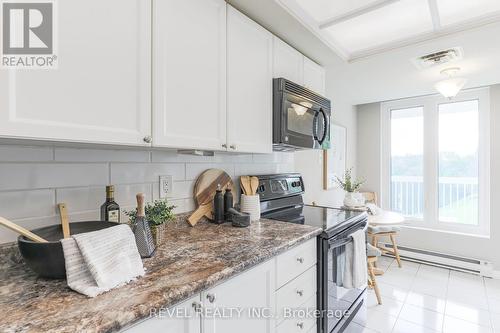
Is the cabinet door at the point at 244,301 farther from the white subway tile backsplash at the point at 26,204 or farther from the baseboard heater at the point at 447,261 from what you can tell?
the baseboard heater at the point at 447,261

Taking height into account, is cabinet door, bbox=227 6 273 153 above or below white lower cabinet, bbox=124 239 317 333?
above

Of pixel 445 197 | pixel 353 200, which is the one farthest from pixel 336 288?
pixel 445 197

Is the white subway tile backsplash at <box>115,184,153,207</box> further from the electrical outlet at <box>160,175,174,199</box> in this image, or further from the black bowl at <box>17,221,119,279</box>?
the black bowl at <box>17,221,119,279</box>

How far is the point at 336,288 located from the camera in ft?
5.18

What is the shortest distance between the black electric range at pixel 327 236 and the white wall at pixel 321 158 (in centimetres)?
54

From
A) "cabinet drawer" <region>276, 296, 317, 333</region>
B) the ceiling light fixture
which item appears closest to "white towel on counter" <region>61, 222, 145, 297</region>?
"cabinet drawer" <region>276, 296, 317, 333</region>

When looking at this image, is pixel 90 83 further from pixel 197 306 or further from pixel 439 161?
pixel 439 161

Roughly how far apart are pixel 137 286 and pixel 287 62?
1.67 m

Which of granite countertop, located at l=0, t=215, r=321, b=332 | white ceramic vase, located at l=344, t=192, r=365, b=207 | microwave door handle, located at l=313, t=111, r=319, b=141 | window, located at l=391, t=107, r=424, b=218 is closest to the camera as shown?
granite countertop, located at l=0, t=215, r=321, b=332

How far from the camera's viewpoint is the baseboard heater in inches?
123

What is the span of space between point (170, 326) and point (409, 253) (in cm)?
385

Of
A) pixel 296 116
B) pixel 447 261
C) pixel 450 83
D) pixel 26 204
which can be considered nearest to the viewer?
pixel 26 204

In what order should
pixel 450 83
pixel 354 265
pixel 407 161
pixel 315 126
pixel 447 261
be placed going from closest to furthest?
pixel 354 265
pixel 315 126
pixel 450 83
pixel 447 261
pixel 407 161

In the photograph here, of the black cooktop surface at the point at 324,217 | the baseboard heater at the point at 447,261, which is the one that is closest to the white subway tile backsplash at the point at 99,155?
the black cooktop surface at the point at 324,217
